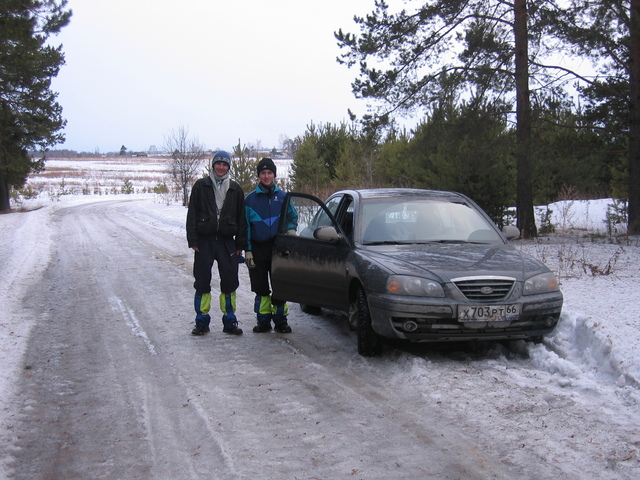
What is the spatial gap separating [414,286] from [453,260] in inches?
23.3

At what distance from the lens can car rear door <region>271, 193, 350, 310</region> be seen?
22.3 feet

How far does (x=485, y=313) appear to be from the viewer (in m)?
5.66

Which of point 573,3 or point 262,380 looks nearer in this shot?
point 262,380

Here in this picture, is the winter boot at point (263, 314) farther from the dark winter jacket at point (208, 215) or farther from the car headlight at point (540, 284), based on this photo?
the car headlight at point (540, 284)

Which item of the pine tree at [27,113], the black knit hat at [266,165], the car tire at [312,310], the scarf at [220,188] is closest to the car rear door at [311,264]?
the black knit hat at [266,165]

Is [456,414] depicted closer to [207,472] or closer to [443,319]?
[443,319]

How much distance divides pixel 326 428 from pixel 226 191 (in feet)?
12.1

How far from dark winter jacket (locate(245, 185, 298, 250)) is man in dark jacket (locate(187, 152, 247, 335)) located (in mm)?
190

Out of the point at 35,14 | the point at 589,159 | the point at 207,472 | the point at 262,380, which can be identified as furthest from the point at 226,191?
the point at 589,159

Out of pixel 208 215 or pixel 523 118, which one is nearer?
pixel 208 215

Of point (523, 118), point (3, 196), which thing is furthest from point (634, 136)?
point (3, 196)

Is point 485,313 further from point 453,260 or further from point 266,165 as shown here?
point 266,165

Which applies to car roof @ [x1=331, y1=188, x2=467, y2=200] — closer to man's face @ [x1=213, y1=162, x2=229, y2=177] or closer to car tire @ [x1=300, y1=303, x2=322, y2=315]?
man's face @ [x1=213, y1=162, x2=229, y2=177]

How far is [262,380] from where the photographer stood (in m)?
5.60
